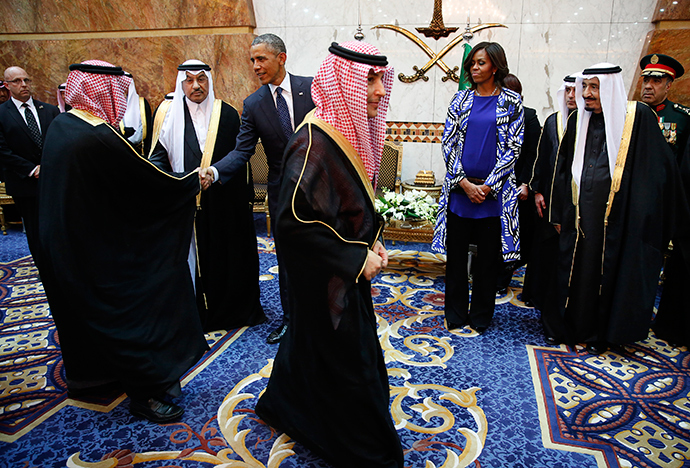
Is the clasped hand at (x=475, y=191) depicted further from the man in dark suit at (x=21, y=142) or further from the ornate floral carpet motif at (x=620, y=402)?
the man in dark suit at (x=21, y=142)

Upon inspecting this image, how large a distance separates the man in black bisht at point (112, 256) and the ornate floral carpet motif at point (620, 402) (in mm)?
1993

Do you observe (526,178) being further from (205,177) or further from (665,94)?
(205,177)

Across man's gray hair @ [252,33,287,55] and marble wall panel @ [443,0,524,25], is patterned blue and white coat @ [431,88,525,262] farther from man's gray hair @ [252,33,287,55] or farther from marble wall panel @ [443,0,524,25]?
marble wall panel @ [443,0,524,25]

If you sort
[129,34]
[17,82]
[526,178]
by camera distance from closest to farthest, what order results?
[526,178] < [17,82] < [129,34]

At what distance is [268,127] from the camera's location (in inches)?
121

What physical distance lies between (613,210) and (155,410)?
2951mm

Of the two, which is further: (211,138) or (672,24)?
(672,24)

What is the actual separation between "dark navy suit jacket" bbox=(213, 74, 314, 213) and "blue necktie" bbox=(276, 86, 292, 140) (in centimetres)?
3

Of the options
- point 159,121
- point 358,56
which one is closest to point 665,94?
point 358,56

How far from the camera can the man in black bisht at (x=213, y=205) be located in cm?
324

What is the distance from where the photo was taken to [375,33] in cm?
628

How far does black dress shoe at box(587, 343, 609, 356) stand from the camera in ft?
10.1

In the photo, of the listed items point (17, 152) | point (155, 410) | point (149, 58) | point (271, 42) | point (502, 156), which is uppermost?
point (149, 58)

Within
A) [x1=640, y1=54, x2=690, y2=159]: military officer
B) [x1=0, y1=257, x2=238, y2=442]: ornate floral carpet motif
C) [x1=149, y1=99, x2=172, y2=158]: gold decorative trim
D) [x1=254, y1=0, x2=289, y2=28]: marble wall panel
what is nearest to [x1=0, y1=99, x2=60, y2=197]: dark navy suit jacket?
[x1=0, y1=257, x2=238, y2=442]: ornate floral carpet motif
